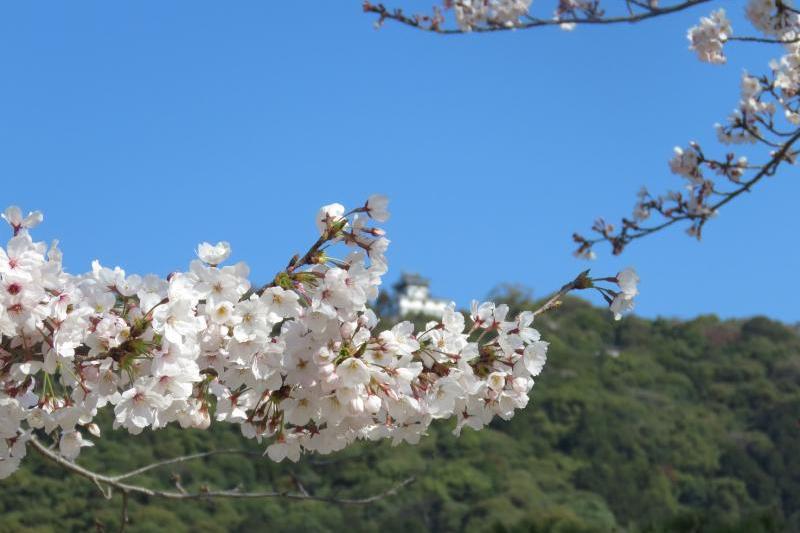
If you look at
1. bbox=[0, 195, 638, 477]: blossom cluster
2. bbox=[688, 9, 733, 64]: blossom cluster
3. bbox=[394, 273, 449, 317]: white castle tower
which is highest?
bbox=[394, 273, 449, 317]: white castle tower

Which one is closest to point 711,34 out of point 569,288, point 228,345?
point 569,288

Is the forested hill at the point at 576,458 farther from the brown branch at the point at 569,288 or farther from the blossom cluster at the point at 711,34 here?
the brown branch at the point at 569,288

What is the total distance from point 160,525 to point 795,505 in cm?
1775

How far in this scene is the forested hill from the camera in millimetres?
22422

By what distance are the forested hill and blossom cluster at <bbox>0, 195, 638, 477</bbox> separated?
16482mm

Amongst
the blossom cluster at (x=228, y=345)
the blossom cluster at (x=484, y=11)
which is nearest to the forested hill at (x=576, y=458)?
the blossom cluster at (x=484, y=11)

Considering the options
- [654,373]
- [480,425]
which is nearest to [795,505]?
[654,373]

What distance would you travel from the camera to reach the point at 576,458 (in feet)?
103

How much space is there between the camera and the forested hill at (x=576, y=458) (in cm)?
2242

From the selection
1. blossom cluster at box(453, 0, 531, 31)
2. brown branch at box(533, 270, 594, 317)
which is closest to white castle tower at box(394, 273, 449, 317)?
blossom cluster at box(453, 0, 531, 31)

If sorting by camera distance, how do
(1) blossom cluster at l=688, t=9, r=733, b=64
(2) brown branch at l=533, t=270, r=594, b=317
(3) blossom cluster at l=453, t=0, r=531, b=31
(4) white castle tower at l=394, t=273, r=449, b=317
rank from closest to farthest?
(2) brown branch at l=533, t=270, r=594, b=317 < (1) blossom cluster at l=688, t=9, r=733, b=64 < (3) blossom cluster at l=453, t=0, r=531, b=31 < (4) white castle tower at l=394, t=273, r=449, b=317

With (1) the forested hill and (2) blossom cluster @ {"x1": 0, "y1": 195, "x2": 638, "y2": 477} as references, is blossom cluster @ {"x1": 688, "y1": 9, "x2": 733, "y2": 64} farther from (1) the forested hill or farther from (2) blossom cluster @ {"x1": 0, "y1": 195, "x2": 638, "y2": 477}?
(1) the forested hill

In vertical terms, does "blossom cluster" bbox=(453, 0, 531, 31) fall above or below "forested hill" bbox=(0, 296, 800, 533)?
below

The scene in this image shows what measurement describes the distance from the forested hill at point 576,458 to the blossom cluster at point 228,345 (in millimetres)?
16482
